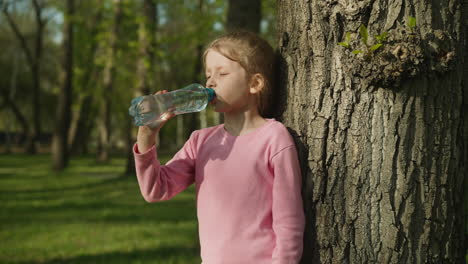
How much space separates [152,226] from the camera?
275 inches

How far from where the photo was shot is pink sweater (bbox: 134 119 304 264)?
211 centimetres

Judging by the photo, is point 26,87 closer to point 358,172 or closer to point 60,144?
point 60,144

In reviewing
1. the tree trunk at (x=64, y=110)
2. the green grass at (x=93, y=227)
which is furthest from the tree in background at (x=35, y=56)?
the green grass at (x=93, y=227)

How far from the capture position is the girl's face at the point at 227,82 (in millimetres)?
2297

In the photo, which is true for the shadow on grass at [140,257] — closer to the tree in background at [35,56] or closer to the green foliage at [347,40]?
the green foliage at [347,40]

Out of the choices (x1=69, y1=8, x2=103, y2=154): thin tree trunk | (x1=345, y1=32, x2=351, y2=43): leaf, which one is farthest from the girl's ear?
(x1=69, y1=8, x2=103, y2=154): thin tree trunk

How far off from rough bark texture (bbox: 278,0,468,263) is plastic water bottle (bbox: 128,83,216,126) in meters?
0.53

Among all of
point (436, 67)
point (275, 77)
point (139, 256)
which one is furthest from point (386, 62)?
point (139, 256)

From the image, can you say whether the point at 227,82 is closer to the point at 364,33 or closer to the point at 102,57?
the point at 364,33

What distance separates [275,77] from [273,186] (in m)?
0.63

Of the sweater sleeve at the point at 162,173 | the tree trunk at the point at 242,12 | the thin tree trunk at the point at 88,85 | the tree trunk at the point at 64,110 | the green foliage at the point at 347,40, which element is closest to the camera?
the green foliage at the point at 347,40

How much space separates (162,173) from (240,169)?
40cm

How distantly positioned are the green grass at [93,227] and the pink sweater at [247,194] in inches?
114

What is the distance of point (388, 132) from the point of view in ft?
6.78
